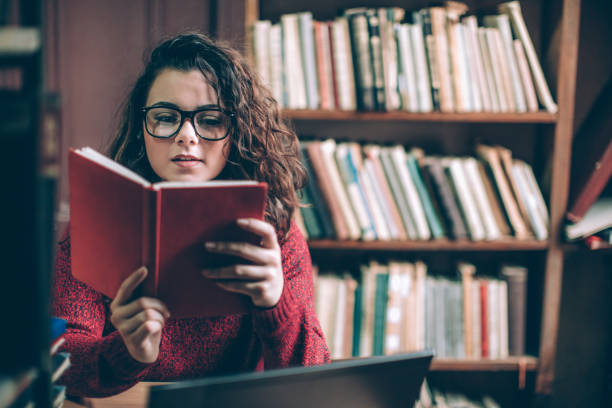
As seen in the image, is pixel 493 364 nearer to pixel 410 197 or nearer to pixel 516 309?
pixel 516 309

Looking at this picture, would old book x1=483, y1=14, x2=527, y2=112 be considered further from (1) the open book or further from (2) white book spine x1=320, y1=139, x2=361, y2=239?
(1) the open book

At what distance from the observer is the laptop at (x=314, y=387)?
1.40ft

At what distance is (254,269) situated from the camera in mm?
712

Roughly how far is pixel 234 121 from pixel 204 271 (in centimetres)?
43

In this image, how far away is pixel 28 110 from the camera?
1.25ft

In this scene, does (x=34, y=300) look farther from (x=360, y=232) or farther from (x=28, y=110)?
(x=360, y=232)

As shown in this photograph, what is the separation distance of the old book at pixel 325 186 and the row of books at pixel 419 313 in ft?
0.62

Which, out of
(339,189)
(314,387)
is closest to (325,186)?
(339,189)

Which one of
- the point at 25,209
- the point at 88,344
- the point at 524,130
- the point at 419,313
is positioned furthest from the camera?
the point at 524,130

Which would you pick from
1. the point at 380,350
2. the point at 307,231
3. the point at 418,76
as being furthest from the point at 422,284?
the point at 418,76

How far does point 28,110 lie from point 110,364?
53 centimetres

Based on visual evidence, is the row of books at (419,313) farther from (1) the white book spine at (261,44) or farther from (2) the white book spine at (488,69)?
(1) the white book spine at (261,44)

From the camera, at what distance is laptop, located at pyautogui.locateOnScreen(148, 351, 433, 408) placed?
43 centimetres

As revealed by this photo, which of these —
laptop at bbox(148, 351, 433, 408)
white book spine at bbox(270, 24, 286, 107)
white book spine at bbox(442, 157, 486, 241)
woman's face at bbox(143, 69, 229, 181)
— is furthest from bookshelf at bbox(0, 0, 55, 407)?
white book spine at bbox(442, 157, 486, 241)
